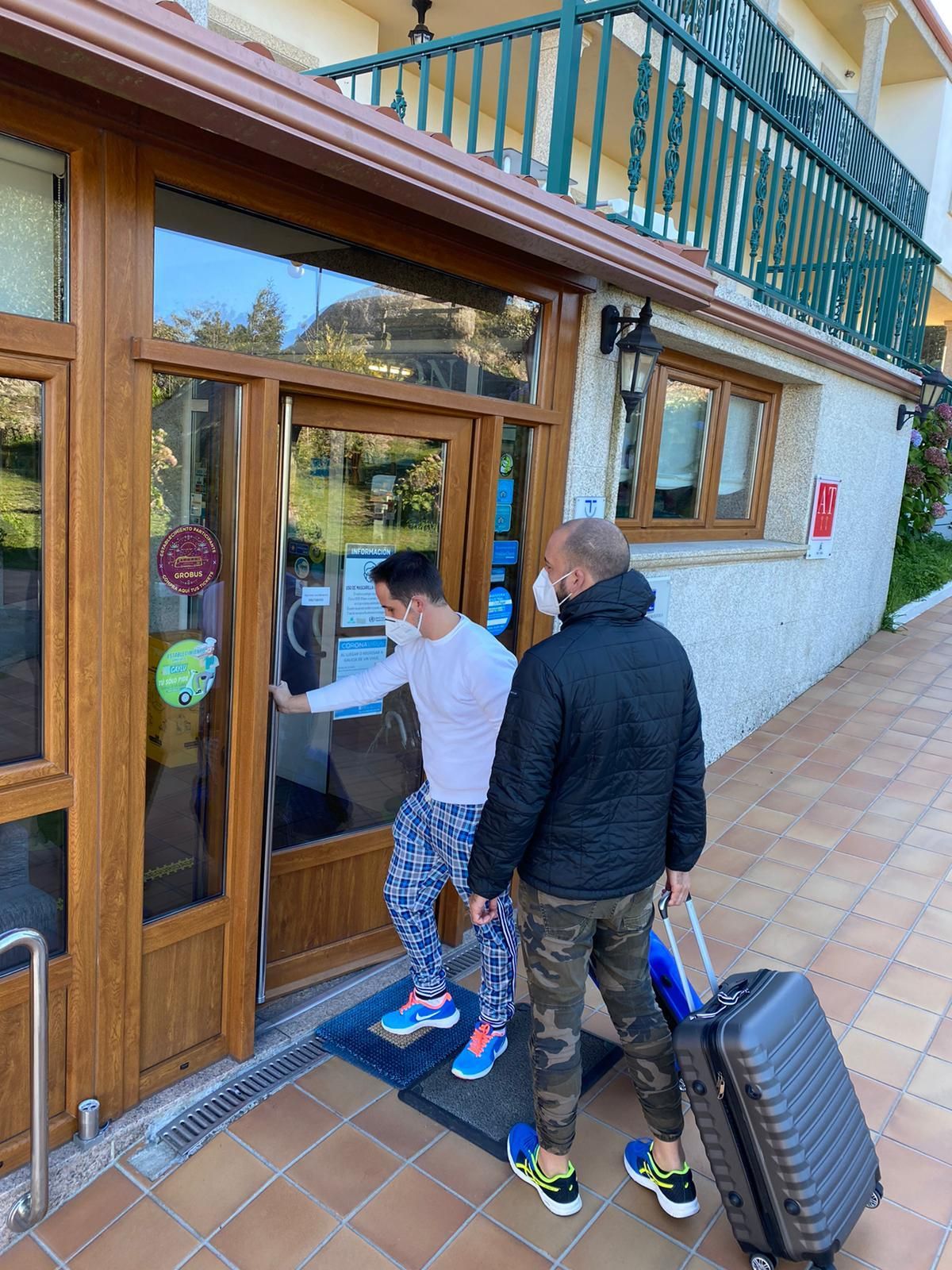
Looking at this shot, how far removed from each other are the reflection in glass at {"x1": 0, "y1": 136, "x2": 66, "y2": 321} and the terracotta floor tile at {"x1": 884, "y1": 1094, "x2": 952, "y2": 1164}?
3.54 m

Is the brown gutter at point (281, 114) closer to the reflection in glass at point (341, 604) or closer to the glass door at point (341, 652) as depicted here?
the glass door at point (341, 652)

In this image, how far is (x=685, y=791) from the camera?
269 centimetres

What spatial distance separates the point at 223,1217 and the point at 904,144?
1482cm

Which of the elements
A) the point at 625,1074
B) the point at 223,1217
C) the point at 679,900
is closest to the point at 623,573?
the point at 679,900

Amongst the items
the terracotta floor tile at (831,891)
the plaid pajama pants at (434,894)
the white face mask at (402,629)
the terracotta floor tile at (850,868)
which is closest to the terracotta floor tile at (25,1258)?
the plaid pajama pants at (434,894)

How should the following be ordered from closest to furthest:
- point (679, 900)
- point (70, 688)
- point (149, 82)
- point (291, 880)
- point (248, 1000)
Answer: point (149, 82) < point (70, 688) < point (679, 900) < point (248, 1000) < point (291, 880)

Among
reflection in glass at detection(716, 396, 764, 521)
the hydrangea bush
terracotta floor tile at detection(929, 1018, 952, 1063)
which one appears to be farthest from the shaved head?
the hydrangea bush

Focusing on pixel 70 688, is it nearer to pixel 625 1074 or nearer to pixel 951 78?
pixel 625 1074

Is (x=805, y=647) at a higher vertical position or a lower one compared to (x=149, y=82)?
lower

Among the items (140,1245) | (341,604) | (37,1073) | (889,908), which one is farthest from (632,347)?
(140,1245)

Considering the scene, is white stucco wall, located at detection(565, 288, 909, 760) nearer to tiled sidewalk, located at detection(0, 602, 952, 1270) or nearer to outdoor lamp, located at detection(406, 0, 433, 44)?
tiled sidewalk, located at detection(0, 602, 952, 1270)

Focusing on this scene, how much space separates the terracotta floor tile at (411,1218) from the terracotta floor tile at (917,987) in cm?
217

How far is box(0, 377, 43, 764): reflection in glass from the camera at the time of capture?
237 cm

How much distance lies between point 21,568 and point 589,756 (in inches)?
61.2
